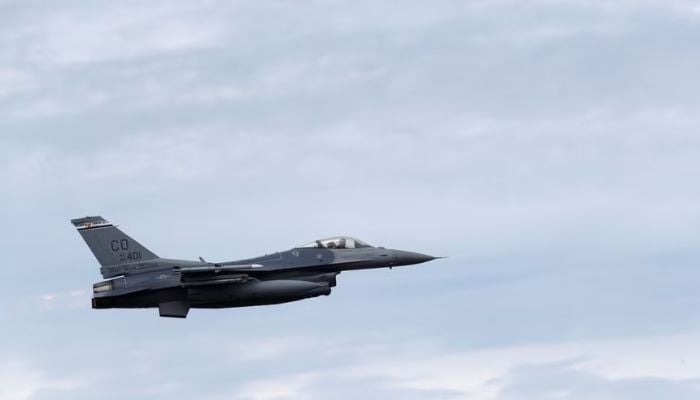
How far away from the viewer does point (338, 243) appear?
5881 centimetres

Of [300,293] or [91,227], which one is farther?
[91,227]

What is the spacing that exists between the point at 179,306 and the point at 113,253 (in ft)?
15.9

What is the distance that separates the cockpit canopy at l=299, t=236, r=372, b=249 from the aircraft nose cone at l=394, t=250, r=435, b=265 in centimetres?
181

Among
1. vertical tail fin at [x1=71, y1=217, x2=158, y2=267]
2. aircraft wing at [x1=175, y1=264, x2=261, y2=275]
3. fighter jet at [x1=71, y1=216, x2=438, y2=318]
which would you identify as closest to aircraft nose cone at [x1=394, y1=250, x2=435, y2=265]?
fighter jet at [x1=71, y1=216, x2=438, y2=318]

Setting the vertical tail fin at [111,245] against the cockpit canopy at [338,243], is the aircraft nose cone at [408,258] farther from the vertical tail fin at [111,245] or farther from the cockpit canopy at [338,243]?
the vertical tail fin at [111,245]

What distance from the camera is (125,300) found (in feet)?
188

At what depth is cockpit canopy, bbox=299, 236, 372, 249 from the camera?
58.6 metres

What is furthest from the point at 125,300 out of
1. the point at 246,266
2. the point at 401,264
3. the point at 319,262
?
the point at 401,264

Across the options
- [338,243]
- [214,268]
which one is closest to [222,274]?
[214,268]

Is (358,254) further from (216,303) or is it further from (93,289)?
(93,289)

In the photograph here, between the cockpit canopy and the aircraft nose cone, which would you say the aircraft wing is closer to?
the cockpit canopy

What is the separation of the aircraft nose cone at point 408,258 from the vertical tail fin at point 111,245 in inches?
523

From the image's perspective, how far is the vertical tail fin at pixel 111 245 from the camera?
59.0 m

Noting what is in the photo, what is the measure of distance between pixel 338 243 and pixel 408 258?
12.9 ft
